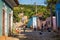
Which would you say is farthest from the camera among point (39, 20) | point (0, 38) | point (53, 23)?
point (39, 20)

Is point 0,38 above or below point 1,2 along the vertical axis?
below

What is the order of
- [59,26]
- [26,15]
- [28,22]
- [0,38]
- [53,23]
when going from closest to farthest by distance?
[0,38], [59,26], [53,23], [28,22], [26,15]

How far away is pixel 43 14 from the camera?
143 ft

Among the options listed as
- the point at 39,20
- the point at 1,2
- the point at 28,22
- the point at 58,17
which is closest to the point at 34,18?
the point at 39,20

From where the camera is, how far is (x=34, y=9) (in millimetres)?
49156

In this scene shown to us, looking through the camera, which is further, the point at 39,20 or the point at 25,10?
the point at 25,10

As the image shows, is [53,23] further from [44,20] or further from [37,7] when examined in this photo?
[37,7]

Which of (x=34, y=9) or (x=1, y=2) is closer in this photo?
(x=1, y=2)

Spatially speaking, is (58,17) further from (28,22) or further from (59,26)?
(28,22)

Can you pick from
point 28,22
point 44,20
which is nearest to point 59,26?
point 44,20

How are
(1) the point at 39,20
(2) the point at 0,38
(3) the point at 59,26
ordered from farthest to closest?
(1) the point at 39,20 → (3) the point at 59,26 → (2) the point at 0,38

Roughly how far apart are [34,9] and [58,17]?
21.8 meters

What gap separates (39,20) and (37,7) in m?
10.9

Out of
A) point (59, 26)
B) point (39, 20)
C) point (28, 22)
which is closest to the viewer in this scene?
point (59, 26)
